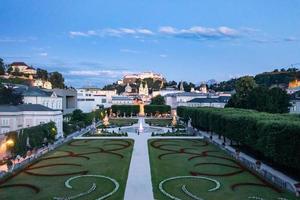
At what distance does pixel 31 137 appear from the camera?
43.9 meters

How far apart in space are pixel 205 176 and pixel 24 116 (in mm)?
37240

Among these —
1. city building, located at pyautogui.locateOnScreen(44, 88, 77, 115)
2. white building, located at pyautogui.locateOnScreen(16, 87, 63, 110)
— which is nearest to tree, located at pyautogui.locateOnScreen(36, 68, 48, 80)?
city building, located at pyautogui.locateOnScreen(44, 88, 77, 115)

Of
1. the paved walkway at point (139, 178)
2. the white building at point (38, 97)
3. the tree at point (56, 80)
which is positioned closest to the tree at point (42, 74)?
the tree at point (56, 80)

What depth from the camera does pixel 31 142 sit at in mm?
43531

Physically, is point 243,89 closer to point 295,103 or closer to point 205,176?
point 295,103

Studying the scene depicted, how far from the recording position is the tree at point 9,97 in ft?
243

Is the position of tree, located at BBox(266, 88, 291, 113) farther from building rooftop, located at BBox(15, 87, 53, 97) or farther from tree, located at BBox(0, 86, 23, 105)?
tree, located at BBox(0, 86, 23, 105)

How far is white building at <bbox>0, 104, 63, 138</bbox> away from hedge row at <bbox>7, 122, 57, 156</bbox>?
6814mm

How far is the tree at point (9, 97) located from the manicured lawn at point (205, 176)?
38359 mm

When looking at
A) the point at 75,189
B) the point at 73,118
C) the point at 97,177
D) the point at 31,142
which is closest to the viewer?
the point at 75,189

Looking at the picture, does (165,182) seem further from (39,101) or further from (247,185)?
(39,101)

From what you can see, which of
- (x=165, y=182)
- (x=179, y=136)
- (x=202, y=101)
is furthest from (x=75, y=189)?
(x=202, y=101)

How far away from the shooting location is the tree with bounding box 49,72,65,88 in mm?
166062

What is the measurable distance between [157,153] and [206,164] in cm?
831
